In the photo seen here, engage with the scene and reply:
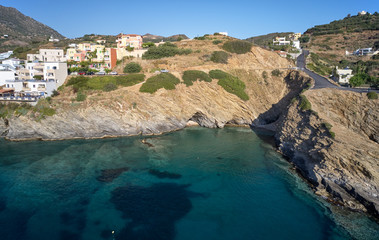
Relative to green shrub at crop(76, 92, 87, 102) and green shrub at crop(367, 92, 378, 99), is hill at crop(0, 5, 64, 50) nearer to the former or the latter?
green shrub at crop(76, 92, 87, 102)

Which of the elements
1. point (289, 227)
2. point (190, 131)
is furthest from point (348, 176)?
point (190, 131)

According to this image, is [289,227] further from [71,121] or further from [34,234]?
[71,121]

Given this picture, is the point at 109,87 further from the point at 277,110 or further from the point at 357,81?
the point at 357,81

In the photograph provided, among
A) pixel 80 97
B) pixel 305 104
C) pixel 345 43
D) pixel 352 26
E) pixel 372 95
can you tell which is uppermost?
pixel 352 26

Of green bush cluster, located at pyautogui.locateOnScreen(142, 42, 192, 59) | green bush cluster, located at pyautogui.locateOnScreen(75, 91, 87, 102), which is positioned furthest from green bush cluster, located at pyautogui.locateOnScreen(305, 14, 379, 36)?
green bush cluster, located at pyautogui.locateOnScreen(75, 91, 87, 102)

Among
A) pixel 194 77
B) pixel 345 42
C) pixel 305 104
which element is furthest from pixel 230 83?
pixel 345 42

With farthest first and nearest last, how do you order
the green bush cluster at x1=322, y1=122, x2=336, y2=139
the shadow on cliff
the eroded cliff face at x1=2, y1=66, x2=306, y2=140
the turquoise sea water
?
1. the shadow on cliff
2. the eroded cliff face at x1=2, y1=66, x2=306, y2=140
3. the green bush cluster at x1=322, y1=122, x2=336, y2=139
4. the turquoise sea water
